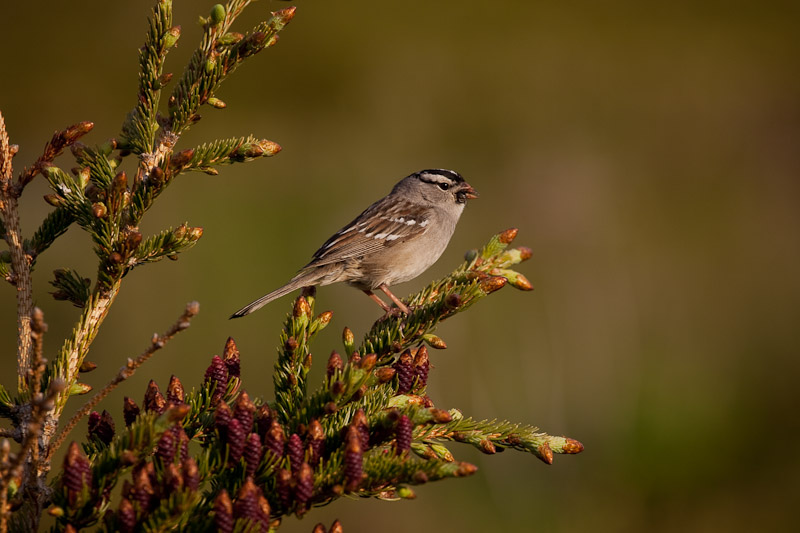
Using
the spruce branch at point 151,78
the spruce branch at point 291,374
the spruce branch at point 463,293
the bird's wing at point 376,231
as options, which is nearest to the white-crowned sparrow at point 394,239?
the bird's wing at point 376,231

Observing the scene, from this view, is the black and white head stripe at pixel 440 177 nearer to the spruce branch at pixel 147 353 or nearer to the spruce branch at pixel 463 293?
the spruce branch at pixel 463 293

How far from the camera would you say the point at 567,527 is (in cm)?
510

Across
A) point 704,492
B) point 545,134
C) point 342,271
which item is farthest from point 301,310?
point 545,134

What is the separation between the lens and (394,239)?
14.0ft

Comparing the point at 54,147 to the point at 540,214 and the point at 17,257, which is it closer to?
the point at 17,257

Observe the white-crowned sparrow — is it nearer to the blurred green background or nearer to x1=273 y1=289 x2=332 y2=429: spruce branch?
x1=273 y1=289 x2=332 y2=429: spruce branch

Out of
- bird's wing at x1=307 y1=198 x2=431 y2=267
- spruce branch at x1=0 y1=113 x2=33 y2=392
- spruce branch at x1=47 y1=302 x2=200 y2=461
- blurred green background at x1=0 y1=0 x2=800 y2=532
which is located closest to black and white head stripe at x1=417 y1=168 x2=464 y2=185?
bird's wing at x1=307 y1=198 x2=431 y2=267

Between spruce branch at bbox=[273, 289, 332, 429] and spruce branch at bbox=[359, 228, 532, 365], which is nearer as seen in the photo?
spruce branch at bbox=[273, 289, 332, 429]

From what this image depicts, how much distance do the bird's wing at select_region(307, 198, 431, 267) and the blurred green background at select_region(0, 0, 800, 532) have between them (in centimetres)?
192

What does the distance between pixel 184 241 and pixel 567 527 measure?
4074 millimetres

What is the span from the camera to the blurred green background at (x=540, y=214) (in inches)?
217

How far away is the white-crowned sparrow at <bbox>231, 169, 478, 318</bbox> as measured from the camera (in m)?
4.01

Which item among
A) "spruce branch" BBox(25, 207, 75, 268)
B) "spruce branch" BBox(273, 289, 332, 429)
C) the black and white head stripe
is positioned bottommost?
"spruce branch" BBox(273, 289, 332, 429)

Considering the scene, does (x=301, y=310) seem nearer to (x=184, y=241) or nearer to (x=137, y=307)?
(x=184, y=241)
